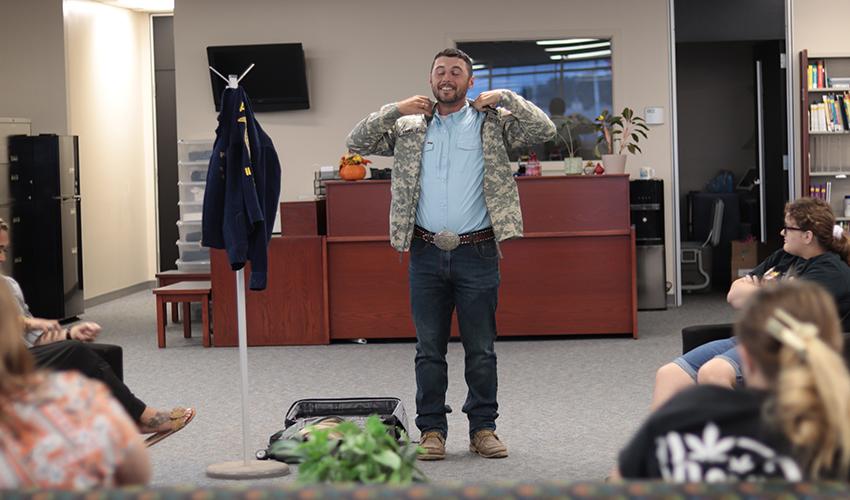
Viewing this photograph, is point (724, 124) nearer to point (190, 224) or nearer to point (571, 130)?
point (571, 130)

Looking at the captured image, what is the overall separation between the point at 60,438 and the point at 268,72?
26.2 ft

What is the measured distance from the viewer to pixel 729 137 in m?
12.4

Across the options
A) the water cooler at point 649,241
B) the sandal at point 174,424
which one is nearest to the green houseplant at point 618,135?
the water cooler at point 649,241

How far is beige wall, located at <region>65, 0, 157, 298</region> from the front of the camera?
10703mm

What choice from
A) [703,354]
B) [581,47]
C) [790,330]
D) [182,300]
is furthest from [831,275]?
[581,47]

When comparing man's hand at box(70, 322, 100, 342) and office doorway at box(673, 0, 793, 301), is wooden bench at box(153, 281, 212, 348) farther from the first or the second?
office doorway at box(673, 0, 793, 301)

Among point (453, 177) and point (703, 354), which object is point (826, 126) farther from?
point (703, 354)

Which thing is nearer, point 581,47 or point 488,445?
point 488,445

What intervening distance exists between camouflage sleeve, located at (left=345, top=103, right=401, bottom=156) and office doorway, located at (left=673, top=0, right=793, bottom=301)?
5443mm

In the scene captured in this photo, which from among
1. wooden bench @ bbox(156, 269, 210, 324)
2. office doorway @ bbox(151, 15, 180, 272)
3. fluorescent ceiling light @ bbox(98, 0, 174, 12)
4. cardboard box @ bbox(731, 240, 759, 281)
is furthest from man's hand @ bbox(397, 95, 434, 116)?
office doorway @ bbox(151, 15, 180, 272)

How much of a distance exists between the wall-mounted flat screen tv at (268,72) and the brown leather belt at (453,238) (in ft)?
17.5

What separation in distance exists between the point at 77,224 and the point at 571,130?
169 inches

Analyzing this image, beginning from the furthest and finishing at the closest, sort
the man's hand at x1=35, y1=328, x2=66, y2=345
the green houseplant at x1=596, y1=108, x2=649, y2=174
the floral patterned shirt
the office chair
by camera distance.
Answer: the office chair
the green houseplant at x1=596, y1=108, x2=649, y2=174
the man's hand at x1=35, y1=328, x2=66, y2=345
the floral patterned shirt

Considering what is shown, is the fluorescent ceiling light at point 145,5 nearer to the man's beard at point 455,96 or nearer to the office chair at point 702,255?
the office chair at point 702,255
